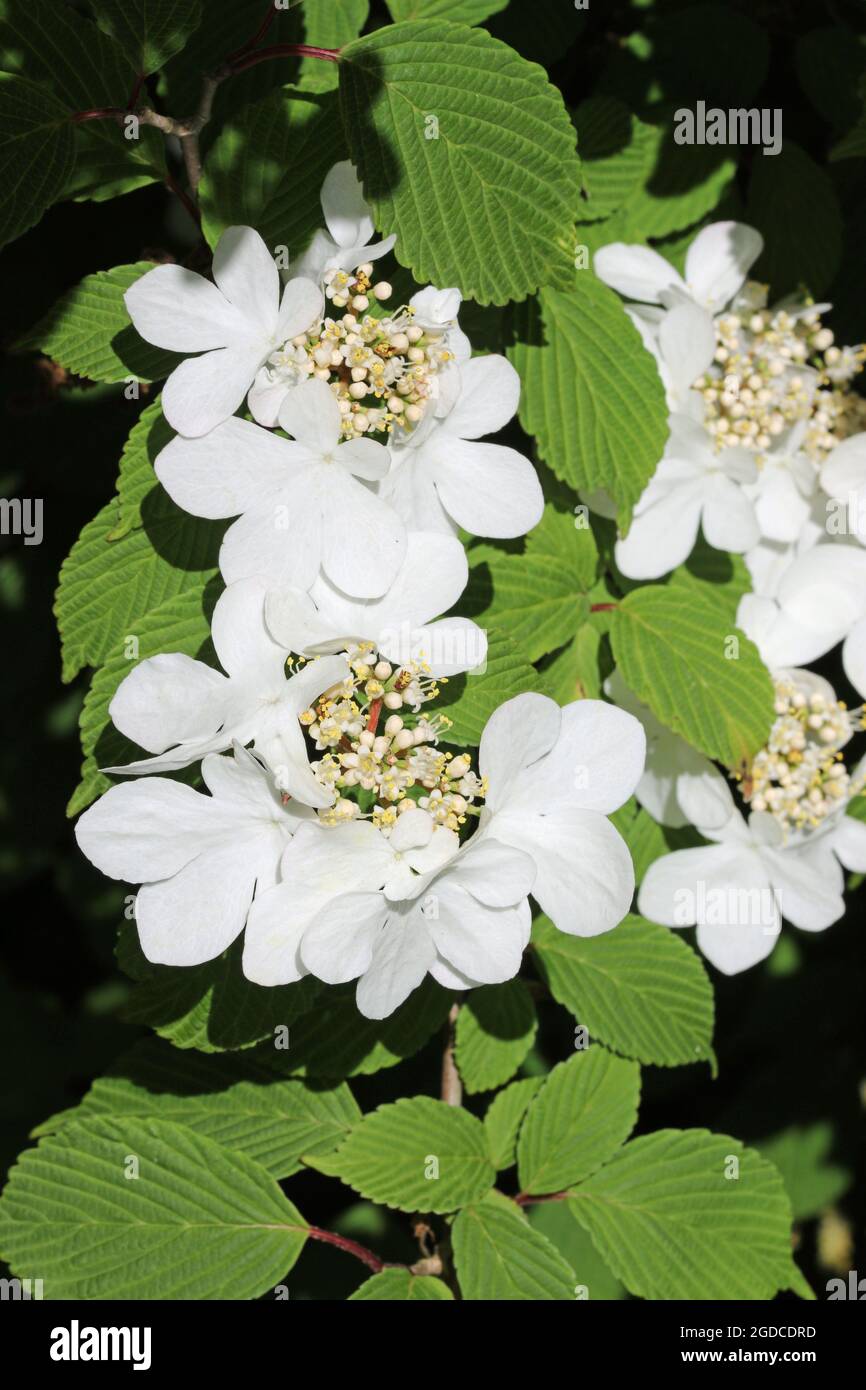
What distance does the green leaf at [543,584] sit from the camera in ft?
4.93

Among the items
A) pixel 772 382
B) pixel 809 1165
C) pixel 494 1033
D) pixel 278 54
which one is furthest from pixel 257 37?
pixel 809 1165

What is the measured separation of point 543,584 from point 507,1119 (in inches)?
29.0

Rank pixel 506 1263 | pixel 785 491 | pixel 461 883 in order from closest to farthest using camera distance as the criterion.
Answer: pixel 461 883
pixel 506 1263
pixel 785 491

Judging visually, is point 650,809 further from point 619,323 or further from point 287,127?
point 287,127

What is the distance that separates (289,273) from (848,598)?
84 centimetres

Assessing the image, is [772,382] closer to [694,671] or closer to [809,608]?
[809,608]

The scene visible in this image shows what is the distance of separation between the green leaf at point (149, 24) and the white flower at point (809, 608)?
98 centimetres

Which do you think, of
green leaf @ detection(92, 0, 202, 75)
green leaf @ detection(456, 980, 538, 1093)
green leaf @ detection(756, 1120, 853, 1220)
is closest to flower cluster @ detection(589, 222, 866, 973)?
green leaf @ detection(456, 980, 538, 1093)

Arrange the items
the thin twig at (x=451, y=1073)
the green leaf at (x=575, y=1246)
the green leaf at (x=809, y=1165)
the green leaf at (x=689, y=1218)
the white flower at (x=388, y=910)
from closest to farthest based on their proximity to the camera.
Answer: the white flower at (x=388, y=910)
the green leaf at (x=689, y=1218)
the thin twig at (x=451, y=1073)
the green leaf at (x=575, y=1246)
the green leaf at (x=809, y=1165)

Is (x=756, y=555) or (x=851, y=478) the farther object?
(x=756, y=555)

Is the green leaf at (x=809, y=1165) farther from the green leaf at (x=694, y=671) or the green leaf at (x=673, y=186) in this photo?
the green leaf at (x=673, y=186)

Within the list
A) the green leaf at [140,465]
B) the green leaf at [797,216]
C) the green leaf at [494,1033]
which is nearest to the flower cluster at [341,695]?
the green leaf at [140,465]

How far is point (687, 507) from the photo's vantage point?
5.35 ft

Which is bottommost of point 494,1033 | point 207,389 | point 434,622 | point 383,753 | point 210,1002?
point 494,1033
